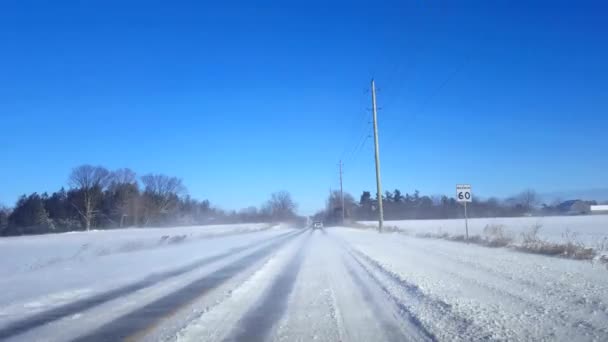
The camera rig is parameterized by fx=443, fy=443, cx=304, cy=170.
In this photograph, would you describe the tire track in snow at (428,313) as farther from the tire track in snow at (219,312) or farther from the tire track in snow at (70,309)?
the tire track in snow at (70,309)

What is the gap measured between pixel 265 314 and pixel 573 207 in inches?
5329

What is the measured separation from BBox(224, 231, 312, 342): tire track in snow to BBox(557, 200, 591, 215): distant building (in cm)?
12461

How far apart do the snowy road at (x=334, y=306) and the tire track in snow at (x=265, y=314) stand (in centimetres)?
2

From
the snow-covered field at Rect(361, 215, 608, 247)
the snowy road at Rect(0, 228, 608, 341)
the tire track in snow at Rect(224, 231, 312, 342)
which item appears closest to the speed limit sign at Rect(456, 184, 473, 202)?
the snow-covered field at Rect(361, 215, 608, 247)

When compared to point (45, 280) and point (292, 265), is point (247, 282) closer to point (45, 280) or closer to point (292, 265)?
point (292, 265)

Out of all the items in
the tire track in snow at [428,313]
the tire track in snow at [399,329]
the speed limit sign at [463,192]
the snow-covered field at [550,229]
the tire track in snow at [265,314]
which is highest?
the speed limit sign at [463,192]

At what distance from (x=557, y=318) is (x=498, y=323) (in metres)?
0.99

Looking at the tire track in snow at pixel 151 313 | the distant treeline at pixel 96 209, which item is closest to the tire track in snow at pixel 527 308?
the tire track in snow at pixel 151 313

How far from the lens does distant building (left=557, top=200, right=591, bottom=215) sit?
4573 inches

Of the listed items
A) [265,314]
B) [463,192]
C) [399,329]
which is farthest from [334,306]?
[463,192]

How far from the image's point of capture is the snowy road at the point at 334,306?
622cm

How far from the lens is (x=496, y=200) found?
412ft

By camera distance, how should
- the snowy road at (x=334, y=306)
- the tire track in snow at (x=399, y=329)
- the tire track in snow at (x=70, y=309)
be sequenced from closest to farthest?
1. the tire track in snow at (x=399, y=329)
2. the snowy road at (x=334, y=306)
3. the tire track in snow at (x=70, y=309)

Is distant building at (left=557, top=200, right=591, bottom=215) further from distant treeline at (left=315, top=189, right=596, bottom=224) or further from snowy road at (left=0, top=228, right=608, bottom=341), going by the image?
snowy road at (left=0, top=228, right=608, bottom=341)
